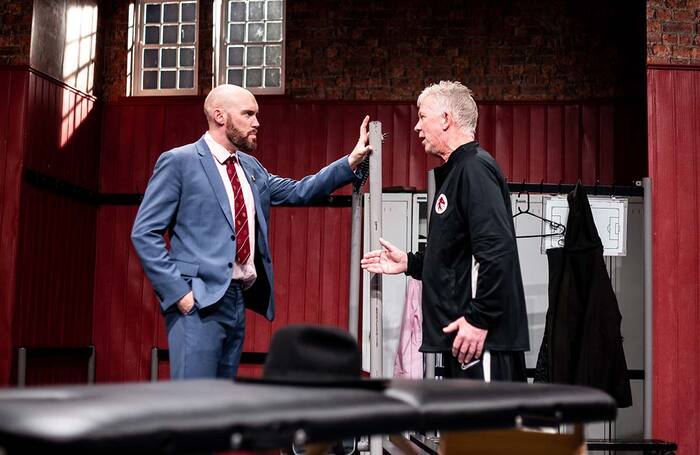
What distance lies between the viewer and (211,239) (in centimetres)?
323

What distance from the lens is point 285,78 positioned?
25.1 feet

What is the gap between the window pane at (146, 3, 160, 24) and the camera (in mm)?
8039

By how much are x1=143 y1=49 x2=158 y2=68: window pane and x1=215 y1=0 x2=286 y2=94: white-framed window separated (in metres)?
0.59

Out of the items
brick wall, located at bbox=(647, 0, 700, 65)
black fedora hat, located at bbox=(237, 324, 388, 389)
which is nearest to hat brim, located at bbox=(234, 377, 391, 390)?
black fedora hat, located at bbox=(237, 324, 388, 389)

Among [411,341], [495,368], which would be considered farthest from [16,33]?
[495,368]

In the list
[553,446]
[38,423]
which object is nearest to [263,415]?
[38,423]

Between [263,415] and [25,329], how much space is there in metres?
5.62

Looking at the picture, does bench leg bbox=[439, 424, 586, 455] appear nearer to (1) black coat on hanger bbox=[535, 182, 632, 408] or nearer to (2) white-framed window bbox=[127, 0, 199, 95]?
(1) black coat on hanger bbox=[535, 182, 632, 408]

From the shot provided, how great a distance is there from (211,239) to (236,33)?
5.02 metres

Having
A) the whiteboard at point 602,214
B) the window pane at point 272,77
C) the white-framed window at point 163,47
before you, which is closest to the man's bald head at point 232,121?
the whiteboard at point 602,214

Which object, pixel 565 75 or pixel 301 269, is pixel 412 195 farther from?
pixel 565 75

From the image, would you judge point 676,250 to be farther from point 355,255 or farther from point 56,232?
point 56,232

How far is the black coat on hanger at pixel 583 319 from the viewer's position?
469cm

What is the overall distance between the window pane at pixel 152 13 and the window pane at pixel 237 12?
68 centimetres
